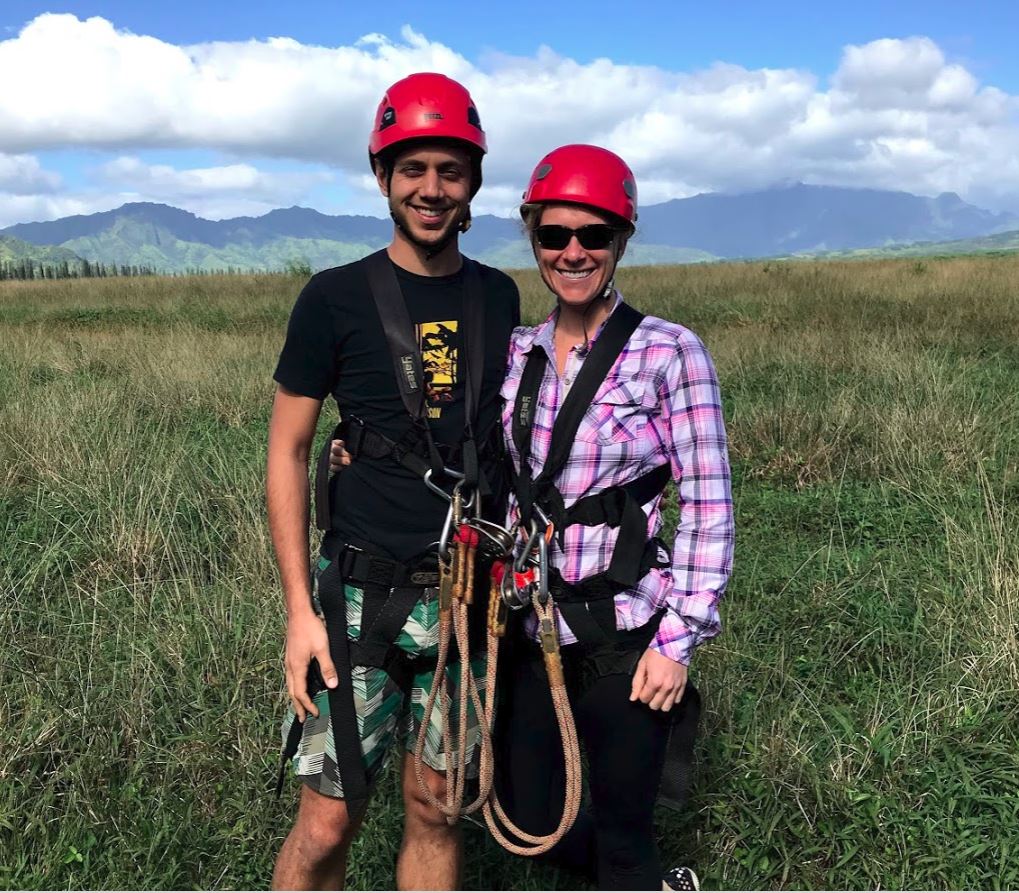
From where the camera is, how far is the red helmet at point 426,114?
194 cm

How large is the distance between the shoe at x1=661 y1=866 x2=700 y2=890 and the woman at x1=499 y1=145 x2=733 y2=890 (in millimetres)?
520

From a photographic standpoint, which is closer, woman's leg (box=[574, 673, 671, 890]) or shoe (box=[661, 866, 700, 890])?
woman's leg (box=[574, 673, 671, 890])

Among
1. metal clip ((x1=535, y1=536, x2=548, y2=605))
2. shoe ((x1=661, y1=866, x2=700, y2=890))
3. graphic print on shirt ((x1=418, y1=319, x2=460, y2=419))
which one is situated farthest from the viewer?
shoe ((x1=661, y1=866, x2=700, y2=890))

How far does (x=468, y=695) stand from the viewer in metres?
2.00

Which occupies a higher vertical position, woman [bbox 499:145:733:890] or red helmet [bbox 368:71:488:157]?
red helmet [bbox 368:71:488:157]

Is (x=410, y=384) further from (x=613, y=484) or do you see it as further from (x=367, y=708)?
(x=367, y=708)

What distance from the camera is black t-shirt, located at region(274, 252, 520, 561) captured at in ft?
6.31

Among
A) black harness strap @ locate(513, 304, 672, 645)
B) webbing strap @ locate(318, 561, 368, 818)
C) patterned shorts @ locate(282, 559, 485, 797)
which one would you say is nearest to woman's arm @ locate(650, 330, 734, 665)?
black harness strap @ locate(513, 304, 672, 645)

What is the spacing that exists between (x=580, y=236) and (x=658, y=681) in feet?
3.53

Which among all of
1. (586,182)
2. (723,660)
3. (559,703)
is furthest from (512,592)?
(723,660)

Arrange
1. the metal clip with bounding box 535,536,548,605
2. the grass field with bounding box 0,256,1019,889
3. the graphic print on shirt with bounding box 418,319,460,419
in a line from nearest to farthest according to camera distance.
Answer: the metal clip with bounding box 535,536,548,605, the graphic print on shirt with bounding box 418,319,460,419, the grass field with bounding box 0,256,1019,889

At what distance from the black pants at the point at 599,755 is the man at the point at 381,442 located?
0.28m

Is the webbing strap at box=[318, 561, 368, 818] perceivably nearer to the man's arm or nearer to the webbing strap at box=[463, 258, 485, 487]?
the man's arm

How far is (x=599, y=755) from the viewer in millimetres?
1947
